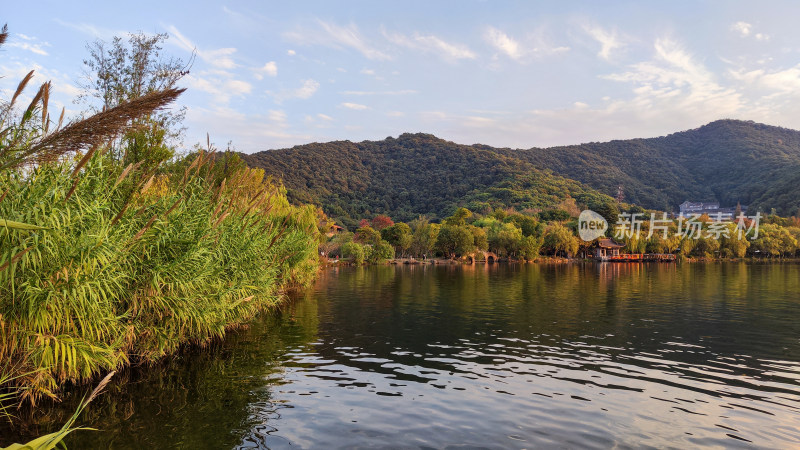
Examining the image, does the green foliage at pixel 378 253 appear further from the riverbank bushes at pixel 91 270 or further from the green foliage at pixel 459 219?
the riverbank bushes at pixel 91 270

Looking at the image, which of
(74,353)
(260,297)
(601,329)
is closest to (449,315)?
(601,329)

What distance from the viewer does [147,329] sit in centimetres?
1167

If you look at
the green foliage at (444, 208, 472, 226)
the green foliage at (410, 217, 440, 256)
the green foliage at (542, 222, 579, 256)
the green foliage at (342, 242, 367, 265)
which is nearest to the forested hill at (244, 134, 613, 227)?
the green foliage at (444, 208, 472, 226)

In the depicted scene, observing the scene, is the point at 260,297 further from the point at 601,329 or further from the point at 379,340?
the point at 601,329

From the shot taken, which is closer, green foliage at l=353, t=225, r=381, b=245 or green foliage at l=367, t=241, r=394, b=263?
green foliage at l=367, t=241, r=394, b=263

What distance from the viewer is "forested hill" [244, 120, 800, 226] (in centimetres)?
14425

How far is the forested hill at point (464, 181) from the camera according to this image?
5679 inches

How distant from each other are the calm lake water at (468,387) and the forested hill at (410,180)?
105680 millimetres

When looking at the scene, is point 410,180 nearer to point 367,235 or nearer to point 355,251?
point 367,235

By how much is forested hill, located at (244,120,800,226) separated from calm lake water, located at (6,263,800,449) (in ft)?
344

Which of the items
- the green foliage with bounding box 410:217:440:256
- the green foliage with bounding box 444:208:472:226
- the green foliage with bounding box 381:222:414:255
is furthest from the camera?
the green foliage with bounding box 444:208:472:226

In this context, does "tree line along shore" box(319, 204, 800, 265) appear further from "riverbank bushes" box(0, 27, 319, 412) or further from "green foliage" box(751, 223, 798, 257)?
"riverbank bushes" box(0, 27, 319, 412)

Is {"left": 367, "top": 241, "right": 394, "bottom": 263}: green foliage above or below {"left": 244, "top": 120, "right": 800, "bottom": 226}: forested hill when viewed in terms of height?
below

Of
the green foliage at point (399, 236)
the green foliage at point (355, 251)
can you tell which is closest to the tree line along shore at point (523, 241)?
the green foliage at point (399, 236)
